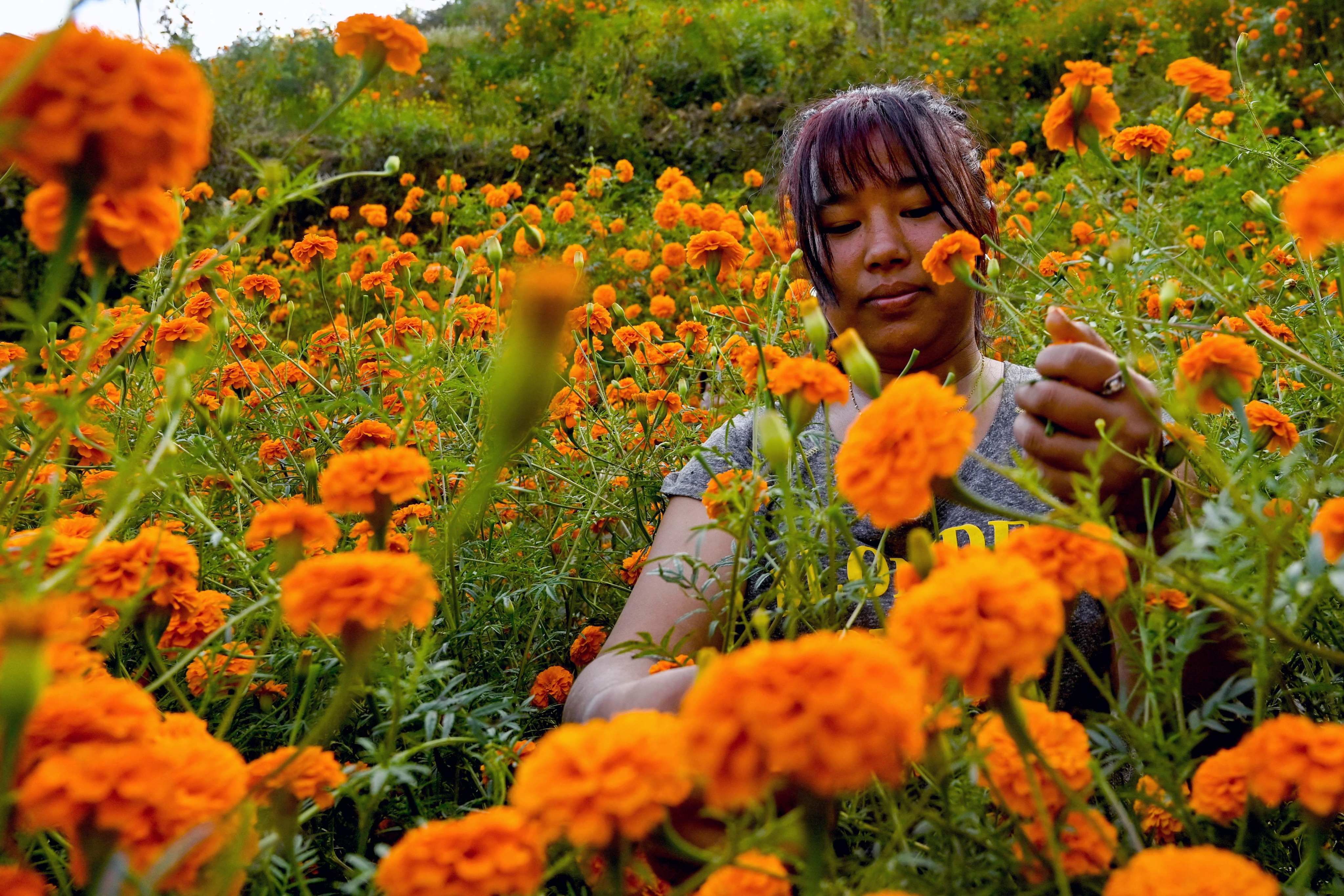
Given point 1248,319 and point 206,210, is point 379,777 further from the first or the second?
point 206,210

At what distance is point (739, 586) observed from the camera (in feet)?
2.61

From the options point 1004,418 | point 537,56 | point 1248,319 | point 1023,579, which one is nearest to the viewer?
point 1023,579

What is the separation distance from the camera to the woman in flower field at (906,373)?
74 cm

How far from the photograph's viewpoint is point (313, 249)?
148 centimetres

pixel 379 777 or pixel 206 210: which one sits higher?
pixel 206 210

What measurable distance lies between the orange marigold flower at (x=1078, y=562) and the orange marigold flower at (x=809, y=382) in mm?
235

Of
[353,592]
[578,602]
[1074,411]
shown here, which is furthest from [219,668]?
[1074,411]

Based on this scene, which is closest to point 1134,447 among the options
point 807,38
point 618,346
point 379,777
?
point 379,777

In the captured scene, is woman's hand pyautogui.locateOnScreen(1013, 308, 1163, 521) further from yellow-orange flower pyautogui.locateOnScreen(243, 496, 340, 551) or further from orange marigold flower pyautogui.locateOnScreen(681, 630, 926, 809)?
yellow-orange flower pyautogui.locateOnScreen(243, 496, 340, 551)

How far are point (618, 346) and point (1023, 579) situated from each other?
1.21m

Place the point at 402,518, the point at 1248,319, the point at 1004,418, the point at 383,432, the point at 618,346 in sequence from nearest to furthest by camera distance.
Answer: the point at 1248,319
the point at 383,432
the point at 402,518
the point at 1004,418
the point at 618,346

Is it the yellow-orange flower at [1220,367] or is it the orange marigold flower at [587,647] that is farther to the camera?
the orange marigold flower at [587,647]

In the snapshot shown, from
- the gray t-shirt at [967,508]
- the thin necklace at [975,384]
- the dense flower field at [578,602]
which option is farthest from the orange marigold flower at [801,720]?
the thin necklace at [975,384]

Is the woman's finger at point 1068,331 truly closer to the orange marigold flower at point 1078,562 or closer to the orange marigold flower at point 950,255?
the orange marigold flower at point 950,255
